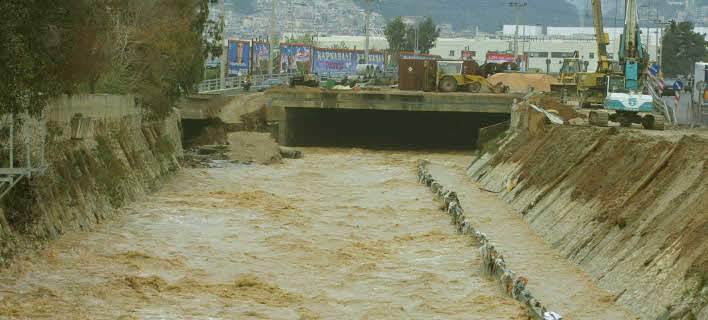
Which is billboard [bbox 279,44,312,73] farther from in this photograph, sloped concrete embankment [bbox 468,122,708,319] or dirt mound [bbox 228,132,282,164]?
sloped concrete embankment [bbox 468,122,708,319]

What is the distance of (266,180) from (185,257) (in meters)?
23.4

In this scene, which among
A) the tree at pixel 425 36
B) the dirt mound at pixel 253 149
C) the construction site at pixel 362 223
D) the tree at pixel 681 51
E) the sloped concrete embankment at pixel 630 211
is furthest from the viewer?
the tree at pixel 425 36

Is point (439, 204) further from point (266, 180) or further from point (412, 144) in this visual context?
point (412, 144)

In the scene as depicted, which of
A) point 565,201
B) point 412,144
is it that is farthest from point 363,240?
point 412,144

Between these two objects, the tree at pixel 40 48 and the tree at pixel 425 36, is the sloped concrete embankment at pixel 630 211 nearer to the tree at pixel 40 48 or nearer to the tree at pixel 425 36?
the tree at pixel 40 48

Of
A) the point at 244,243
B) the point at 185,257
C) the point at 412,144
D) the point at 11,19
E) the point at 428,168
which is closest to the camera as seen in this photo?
the point at 11,19

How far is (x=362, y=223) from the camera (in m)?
37.5

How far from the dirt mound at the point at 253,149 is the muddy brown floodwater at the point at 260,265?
50.4ft

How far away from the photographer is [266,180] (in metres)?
52.5

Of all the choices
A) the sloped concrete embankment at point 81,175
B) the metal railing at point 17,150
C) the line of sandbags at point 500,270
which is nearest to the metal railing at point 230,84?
the sloped concrete embankment at point 81,175

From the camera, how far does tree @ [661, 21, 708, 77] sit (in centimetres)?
16712

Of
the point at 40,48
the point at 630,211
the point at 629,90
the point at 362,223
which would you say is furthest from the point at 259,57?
the point at 630,211

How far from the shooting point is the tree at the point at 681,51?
16712 cm

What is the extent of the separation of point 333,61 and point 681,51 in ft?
162
